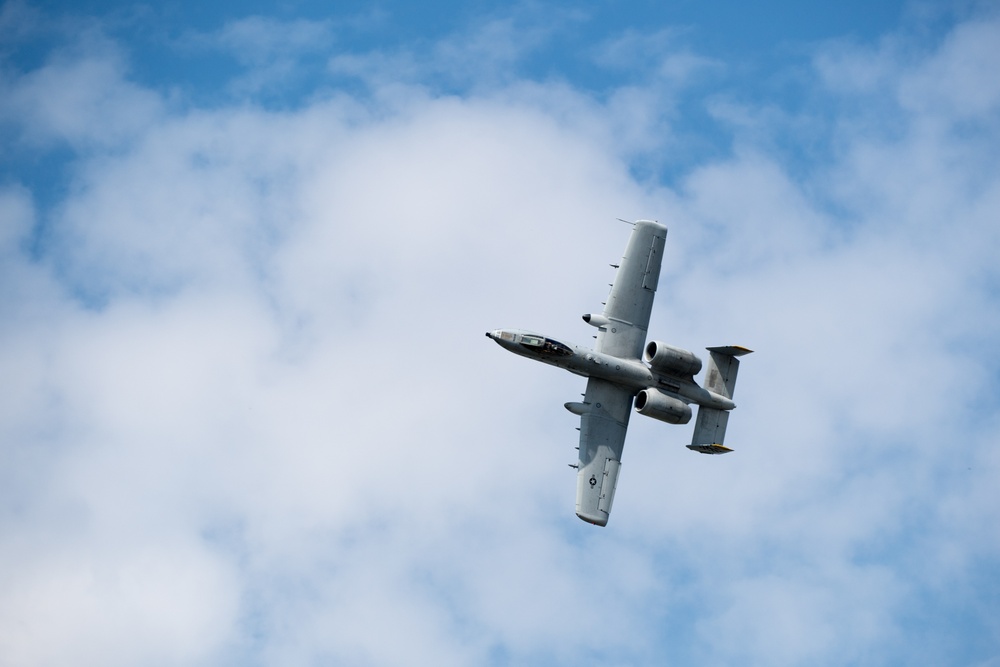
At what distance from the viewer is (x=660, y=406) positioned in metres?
83.7

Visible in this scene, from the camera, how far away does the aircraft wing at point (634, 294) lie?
279ft

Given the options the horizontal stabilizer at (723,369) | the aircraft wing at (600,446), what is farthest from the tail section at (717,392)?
the aircraft wing at (600,446)

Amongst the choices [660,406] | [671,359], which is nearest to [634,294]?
[671,359]

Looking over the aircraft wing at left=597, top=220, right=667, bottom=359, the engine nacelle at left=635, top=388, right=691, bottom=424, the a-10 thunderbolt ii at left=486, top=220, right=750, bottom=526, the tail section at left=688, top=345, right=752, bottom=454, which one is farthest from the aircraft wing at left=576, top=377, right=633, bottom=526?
the tail section at left=688, top=345, right=752, bottom=454

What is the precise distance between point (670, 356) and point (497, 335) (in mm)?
8888

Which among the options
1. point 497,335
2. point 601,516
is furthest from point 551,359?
point 601,516

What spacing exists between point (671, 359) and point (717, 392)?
3.48m

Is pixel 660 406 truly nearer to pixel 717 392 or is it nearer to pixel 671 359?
pixel 671 359

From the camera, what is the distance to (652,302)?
8606 centimetres

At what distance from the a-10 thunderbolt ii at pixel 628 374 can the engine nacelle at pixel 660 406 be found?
5cm

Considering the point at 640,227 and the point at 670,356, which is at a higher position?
the point at 640,227

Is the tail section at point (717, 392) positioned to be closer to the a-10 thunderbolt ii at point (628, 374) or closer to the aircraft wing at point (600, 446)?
the a-10 thunderbolt ii at point (628, 374)

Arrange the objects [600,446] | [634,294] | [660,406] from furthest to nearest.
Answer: [634,294] < [600,446] < [660,406]

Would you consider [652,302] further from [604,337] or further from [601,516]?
[601,516]
